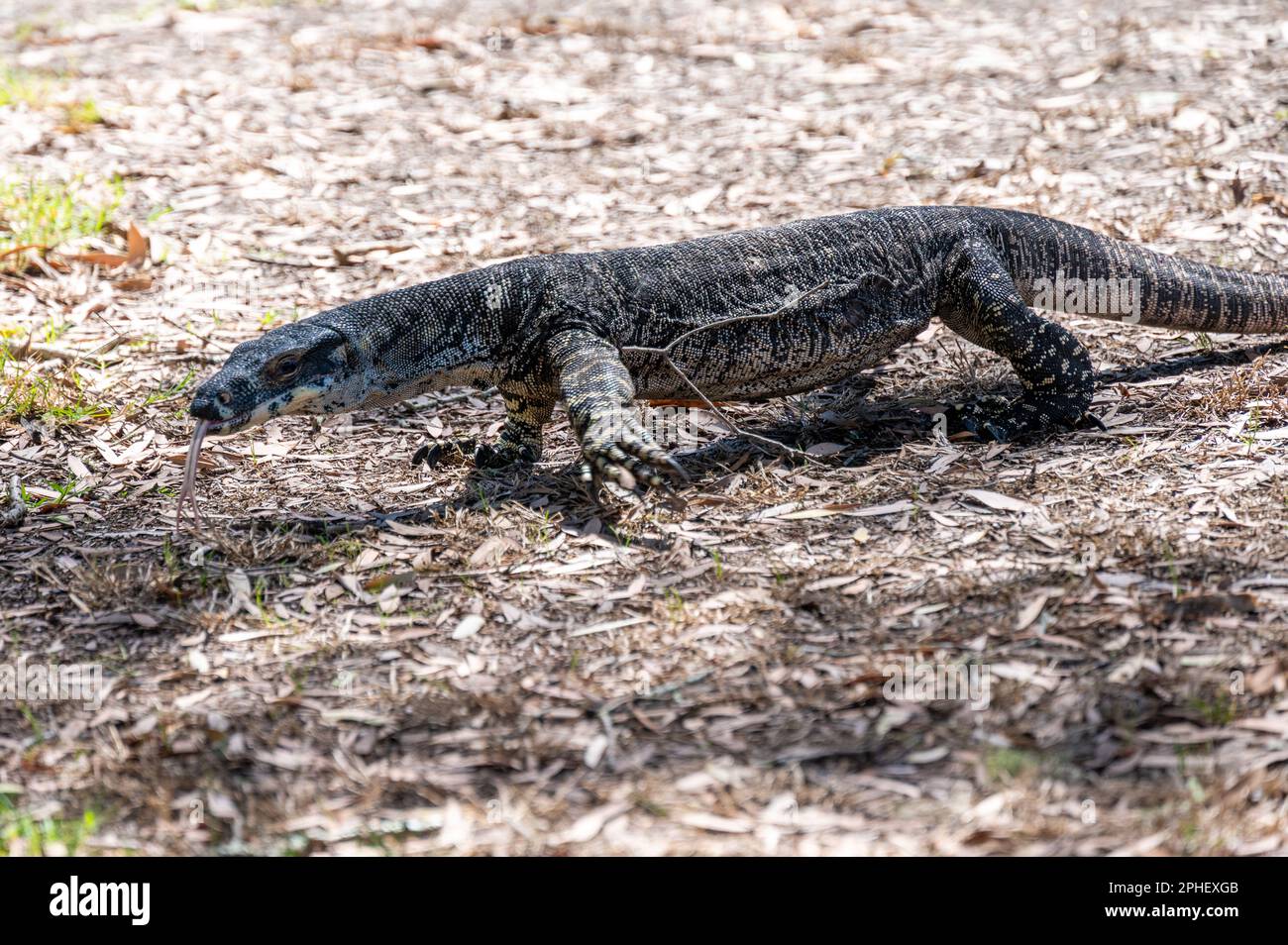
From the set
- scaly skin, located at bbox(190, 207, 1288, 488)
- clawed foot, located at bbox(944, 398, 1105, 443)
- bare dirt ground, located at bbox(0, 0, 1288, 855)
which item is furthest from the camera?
clawed foot, located at bbox(944, 398, 1105, 443)

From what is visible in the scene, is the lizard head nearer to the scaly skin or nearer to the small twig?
the scaly skin

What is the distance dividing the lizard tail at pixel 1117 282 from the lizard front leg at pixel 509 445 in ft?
7.90

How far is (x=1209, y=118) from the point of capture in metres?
9.16

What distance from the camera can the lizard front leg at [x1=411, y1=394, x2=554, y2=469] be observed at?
234 inches

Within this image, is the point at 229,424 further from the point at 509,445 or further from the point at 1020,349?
the point at 1020,349

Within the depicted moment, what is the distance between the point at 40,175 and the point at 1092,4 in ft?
32.1

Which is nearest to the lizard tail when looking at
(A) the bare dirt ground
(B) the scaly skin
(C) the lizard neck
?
(B) the scaly skin

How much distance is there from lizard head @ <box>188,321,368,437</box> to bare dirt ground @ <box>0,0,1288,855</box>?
19.2 inches

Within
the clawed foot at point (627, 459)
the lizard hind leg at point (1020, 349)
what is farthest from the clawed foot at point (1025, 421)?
the clawed foot at point (627, 459)

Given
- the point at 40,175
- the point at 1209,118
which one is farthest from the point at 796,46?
the point at 40,175

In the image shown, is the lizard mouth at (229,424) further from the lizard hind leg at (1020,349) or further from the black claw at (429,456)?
the lizard hind leg at (1020,349)

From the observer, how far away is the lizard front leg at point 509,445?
5.95 m

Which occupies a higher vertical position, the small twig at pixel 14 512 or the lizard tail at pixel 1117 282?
the lizard tail at pixel 1117 282

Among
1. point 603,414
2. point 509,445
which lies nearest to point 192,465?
point 509,445
